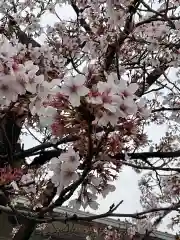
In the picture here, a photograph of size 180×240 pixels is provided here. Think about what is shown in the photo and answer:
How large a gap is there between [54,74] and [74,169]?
3.18 feet

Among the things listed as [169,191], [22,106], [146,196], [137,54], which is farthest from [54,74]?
[146,196]

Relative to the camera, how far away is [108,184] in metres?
2.07

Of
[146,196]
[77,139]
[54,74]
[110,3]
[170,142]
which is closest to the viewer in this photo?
[77,139]

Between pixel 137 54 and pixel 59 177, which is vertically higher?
pixel 137 54

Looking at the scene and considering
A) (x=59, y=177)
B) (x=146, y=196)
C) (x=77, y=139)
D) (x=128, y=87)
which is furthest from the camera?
(x=146, y=196)

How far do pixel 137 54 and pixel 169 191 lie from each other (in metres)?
2.15

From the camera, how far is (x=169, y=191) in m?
5.59

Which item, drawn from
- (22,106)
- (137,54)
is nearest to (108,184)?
(22,106)

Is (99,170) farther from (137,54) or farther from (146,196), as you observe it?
(146,196)

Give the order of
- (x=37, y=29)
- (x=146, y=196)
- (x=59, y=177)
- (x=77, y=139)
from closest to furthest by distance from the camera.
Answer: (x=77, y=139) → (x=59, y=177) → (x=37, y=29) → (x=146, y=196)

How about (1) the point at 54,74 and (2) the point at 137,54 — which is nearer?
(1) the point at 54,74

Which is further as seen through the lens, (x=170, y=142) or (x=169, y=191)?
(x=169, y=191)

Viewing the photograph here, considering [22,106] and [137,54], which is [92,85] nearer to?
[22,106]

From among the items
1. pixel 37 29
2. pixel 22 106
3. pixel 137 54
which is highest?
pixel 37 29
